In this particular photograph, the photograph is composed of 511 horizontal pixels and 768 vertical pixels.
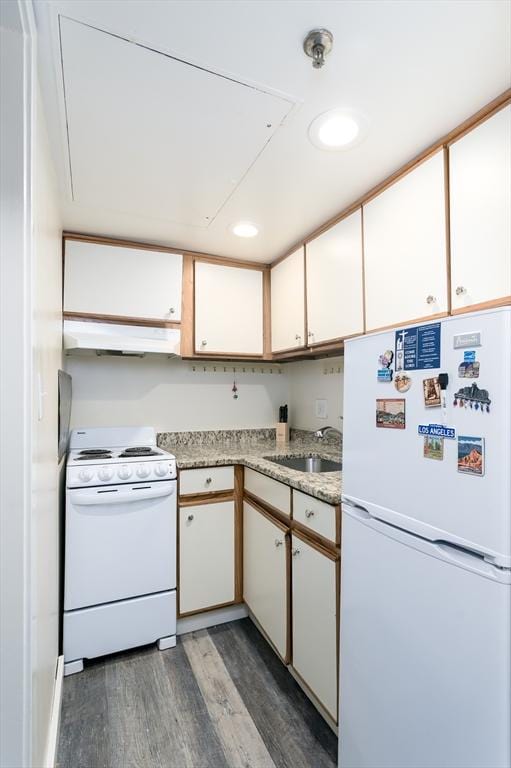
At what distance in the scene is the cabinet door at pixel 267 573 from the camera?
181 cm

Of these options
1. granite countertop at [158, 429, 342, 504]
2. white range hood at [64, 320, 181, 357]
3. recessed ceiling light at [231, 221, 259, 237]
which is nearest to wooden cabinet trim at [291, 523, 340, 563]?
granite countertop at [158, 429, 342, 504]

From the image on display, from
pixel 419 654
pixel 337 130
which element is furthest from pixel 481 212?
pixel 419 654

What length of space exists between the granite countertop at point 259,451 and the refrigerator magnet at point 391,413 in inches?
15.6

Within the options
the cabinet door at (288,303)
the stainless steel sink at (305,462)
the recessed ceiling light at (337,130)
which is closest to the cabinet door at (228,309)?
the cabinet door at (288,303)

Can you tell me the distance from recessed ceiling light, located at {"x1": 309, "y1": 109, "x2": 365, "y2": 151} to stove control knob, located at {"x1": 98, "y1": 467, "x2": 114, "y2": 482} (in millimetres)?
1743

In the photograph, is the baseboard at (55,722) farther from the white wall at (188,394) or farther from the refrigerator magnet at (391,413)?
the refrigerator magnet at (391,413)

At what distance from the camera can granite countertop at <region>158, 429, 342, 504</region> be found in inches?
64.2

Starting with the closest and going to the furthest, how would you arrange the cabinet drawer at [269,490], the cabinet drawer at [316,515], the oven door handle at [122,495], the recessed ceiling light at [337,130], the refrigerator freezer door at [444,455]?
the refrigerator freezer door at [444,455] → the recessed ceiling light at [337,130] → the cabinet drawer at [316,515] → the cabinet drawer at [269,490] → the oven door handle at [122,495]

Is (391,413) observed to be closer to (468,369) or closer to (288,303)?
(468,369)

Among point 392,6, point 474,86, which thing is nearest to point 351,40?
point 392,6

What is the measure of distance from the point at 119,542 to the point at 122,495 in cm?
24

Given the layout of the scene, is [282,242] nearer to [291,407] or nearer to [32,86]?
[291,407]

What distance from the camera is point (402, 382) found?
110 cm

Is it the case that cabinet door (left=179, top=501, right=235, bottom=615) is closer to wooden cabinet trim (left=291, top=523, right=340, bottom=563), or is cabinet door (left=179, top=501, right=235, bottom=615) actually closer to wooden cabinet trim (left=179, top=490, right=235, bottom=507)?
wooden cabinet trim (left=179, top=490, right=235, bottom=507)
